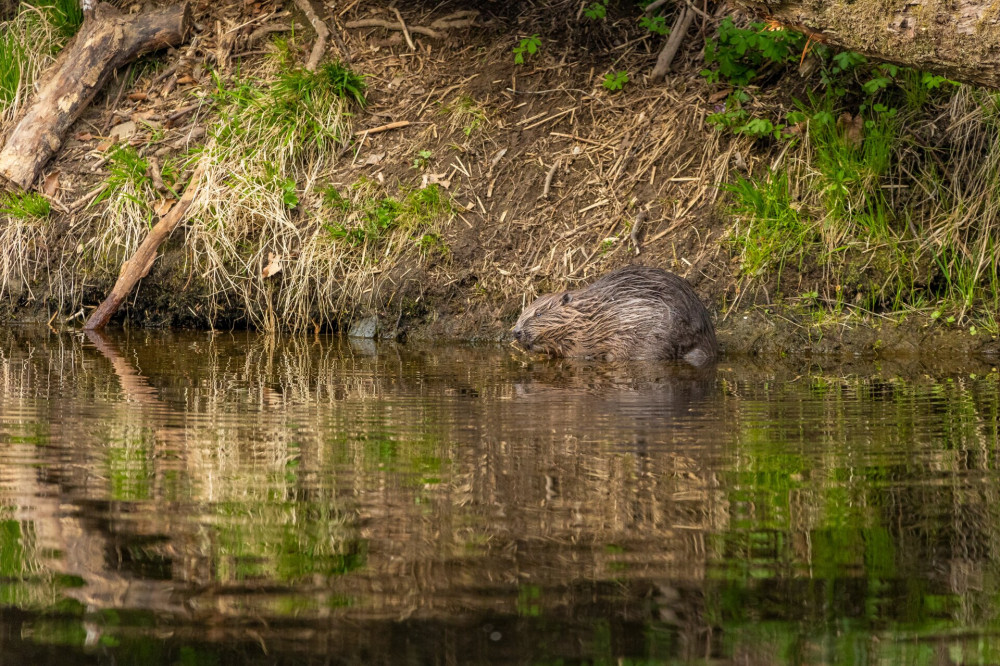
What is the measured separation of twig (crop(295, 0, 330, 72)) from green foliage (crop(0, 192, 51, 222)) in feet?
Result: 6.80

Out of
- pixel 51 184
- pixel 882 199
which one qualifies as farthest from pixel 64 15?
pixel 882 199

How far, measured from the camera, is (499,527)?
8.13ft

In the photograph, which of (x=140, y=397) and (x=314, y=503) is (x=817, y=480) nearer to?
(x=314, y=503)

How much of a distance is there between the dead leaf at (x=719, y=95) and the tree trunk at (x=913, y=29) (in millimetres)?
2676

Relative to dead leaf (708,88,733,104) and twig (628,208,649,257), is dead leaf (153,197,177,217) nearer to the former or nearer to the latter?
Answer: twig (628,208,649,257)

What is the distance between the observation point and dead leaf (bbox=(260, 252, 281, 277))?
706 cm

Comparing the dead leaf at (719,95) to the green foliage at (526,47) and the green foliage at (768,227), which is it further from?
the green foliage at (526,47)

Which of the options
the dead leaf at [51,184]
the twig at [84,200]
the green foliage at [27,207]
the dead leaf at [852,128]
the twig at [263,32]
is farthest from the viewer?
the twig at [263,32]

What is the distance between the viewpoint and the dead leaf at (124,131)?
8156 millimetres

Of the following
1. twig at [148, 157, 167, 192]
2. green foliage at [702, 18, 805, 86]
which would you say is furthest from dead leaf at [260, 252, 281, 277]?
green foliage at [702, 18, 805, 86]

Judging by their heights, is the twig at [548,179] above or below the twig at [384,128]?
below

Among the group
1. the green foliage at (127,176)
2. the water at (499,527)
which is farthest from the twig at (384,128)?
the water at (499,527)

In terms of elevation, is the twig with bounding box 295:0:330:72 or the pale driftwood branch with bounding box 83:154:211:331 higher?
the twig with bounding box 295:0:330:72

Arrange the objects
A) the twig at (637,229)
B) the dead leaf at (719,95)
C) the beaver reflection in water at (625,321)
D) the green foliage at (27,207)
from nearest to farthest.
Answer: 1. the beaver reflection in water at (625,321)
2. the twig at (637,229)
3. the dead leaf at (719,95)
4. the green foliage at (27,207)
